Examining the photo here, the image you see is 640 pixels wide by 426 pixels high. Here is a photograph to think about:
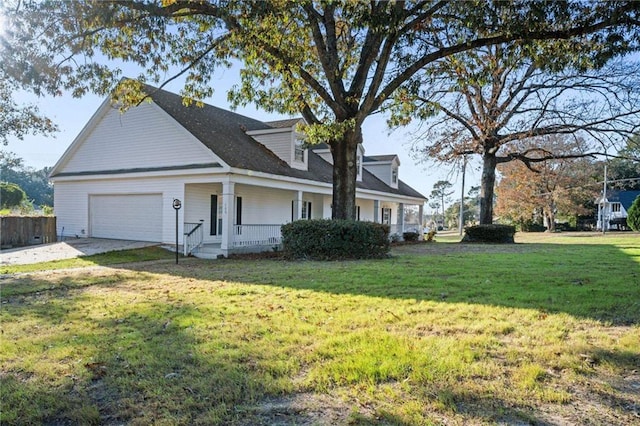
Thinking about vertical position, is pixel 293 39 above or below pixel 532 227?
above

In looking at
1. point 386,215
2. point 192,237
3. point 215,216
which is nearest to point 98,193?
point 215,216

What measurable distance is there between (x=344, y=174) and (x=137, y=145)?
9.25m

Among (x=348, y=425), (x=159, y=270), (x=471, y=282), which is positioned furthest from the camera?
(x=159, y=270)

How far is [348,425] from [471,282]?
604cm

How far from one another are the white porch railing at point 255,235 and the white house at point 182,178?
42mm

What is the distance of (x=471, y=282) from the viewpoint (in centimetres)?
806

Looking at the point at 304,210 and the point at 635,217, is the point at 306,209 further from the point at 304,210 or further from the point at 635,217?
the point at 635,217

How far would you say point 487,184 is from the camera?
2497cm

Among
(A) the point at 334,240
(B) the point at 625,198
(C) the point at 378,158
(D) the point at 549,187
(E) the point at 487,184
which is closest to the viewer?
(A) the point at 334,240

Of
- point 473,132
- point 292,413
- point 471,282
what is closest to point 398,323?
point 292,413

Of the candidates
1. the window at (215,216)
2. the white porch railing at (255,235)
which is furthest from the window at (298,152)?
the window at (215,216)

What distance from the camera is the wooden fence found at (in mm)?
15789

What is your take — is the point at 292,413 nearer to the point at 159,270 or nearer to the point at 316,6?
the point at 159,270

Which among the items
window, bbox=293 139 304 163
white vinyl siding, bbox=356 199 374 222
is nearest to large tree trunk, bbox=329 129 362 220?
window, bbox=293 139 304 163
